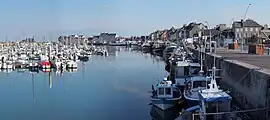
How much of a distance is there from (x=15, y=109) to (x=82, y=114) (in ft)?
17.6

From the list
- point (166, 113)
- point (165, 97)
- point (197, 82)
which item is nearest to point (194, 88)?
point (197, 82)

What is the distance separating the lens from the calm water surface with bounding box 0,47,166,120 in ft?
76.8

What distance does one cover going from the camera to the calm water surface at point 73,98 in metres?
23.4

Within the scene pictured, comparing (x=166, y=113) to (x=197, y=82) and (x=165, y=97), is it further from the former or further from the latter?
(x=197, y=82)

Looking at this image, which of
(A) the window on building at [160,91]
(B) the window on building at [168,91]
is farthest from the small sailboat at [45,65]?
(B) the window on building at [168,91]

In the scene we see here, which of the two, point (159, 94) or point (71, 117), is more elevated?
point (159, 94)

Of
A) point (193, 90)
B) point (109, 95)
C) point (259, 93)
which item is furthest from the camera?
point (109, 95)

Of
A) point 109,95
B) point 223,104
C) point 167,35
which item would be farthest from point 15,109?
point 167,35

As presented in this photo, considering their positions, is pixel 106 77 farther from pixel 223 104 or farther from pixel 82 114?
pixel 223 104

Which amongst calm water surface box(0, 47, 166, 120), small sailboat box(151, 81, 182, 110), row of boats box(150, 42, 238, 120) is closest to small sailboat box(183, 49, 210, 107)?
row of boats box(150, 42, 238, 120)

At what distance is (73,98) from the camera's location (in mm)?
29562

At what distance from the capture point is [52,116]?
76.4 feet

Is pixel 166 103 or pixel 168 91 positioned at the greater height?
pixel 168 91

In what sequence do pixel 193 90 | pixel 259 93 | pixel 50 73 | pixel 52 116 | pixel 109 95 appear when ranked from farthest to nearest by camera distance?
pixel 50 73, pixel 109 95, pixel 52 116, pixel 193 90, pixel 259 93
